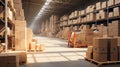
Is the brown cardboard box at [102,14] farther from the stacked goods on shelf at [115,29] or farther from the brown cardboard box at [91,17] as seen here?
the stacked goods on shelf at [115,29]

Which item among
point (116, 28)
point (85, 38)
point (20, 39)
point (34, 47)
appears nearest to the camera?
point (20, 39)

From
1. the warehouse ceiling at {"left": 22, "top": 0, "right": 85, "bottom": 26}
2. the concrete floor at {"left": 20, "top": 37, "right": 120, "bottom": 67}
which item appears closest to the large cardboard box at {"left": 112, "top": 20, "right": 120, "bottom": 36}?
the concrete floor at {"left": 20, "top": 37, "right": 120, "bottom": 67}

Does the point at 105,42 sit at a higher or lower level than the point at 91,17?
lower

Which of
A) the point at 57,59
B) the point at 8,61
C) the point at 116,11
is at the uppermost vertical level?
the point at 116,11

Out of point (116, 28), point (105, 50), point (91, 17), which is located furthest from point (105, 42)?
point (91, 17)

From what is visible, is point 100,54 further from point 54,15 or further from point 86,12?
point 54,15

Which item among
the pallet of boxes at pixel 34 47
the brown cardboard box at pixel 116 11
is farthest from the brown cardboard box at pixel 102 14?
the pallet of boxes at pixel 34 47

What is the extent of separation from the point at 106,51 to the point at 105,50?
0.05 m

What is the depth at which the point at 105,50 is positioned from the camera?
21.4 feet

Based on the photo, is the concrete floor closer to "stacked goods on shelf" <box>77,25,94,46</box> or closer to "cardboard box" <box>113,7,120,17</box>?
"stacked goods on shelf" <box>77,25,94,46</box>

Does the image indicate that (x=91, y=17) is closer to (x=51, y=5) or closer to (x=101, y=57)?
(x=51, y=5)

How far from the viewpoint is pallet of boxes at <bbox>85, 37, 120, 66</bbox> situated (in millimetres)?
6465

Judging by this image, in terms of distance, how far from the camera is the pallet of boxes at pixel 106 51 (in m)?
6.46

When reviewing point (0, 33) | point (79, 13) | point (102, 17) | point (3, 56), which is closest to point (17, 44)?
point (0, 33)
